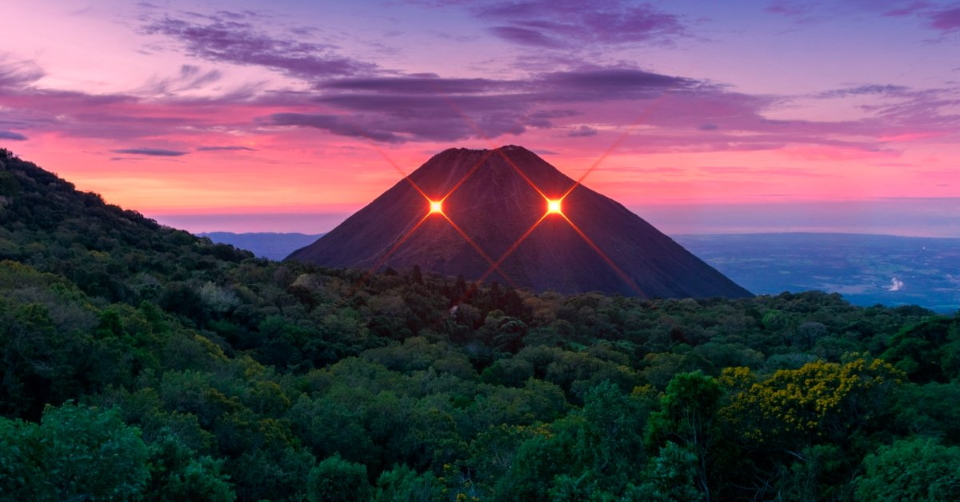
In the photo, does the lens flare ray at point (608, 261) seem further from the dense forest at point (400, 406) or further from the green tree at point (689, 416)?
the green tree at point (689, 416)

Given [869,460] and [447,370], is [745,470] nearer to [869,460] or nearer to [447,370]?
[869,460]

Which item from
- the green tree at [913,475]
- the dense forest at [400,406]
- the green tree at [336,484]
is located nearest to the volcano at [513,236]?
the dense forest at [400,406]

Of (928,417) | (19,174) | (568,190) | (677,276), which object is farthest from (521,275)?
(928,417)

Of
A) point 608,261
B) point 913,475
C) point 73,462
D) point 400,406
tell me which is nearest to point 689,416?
point 913,475

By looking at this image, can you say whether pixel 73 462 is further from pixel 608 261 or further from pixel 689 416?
pixel 608 261

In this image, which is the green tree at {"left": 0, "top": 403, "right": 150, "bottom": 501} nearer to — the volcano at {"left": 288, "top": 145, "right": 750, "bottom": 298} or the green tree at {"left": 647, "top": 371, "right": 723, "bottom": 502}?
the green tree at {"left": 647, "top": 371, "right": 723, "bottom": 502}

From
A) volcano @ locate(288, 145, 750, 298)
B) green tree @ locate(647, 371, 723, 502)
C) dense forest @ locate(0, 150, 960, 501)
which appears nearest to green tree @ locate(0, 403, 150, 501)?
dense forest @ locate(0, 150, 960, 501)
